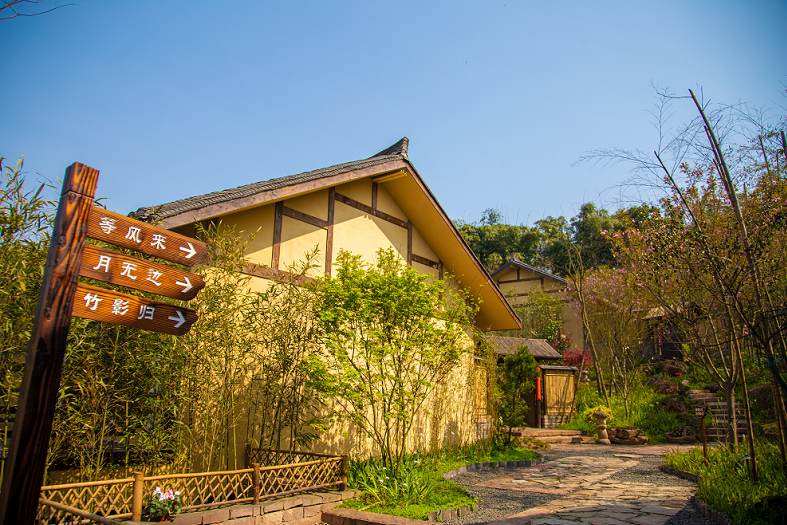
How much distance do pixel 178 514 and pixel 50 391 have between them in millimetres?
2543

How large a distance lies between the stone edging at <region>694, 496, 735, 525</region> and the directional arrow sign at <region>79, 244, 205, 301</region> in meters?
5.53

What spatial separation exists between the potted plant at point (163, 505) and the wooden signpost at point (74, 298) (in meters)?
2.02

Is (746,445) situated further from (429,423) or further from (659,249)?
(429,423)

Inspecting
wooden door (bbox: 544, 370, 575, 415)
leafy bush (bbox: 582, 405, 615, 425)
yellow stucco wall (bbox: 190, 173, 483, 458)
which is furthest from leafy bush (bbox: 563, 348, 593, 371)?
yellow stucco wall (bbox: 190, 173, 483, 458)

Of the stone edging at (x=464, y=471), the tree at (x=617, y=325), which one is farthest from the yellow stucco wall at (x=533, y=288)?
the stone edging at (x=464, y=471)

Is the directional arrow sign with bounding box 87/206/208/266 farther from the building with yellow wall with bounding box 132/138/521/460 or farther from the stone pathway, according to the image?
the stone pathway

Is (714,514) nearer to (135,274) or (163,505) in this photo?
(163,505)

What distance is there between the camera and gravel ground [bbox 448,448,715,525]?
5486 millimetres

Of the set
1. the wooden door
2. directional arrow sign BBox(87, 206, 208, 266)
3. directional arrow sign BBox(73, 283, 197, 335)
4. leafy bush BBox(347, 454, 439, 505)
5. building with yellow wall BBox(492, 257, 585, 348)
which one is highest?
building with yellow wall BBox(492, 257, 585, 348)

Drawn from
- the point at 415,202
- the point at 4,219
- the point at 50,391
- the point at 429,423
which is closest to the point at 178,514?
the point at 50,391

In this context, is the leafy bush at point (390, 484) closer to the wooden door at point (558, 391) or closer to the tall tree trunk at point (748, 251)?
the tall tree trunk at point (748, 251)

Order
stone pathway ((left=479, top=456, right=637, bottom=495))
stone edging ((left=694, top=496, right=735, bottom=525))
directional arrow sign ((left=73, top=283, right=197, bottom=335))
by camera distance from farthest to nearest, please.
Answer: stone pathway ((left=479, top=456, right=637, bottom=495)) < stone edging ((left=694, top=496, right=735, bottom=525)) < directional arrow sign ((left=73, top=283, right=197, bottom=335))

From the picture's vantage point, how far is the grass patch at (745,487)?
15.0ft

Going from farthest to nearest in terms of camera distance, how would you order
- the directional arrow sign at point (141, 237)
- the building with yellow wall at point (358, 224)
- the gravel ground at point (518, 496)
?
the building with yellow wall at point (358, 224)
the gravel ground at point (518, 496)
the directional arrow sign at point (141, 237)
